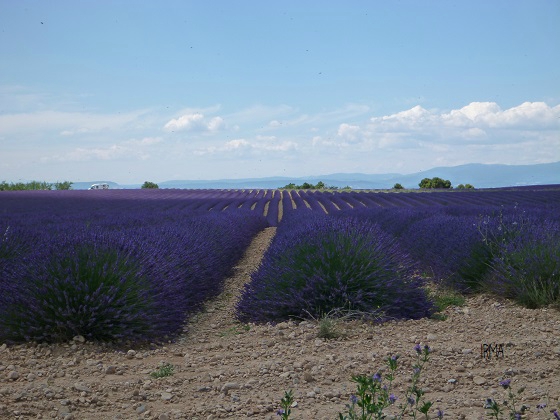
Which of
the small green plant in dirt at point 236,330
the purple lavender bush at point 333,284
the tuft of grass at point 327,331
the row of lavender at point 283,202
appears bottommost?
the small green plant in dirt at point 236,330

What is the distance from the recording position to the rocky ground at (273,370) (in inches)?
121

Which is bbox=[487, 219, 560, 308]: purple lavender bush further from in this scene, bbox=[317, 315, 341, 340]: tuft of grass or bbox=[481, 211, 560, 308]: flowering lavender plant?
bbox=[317, 315, 341, 340]: tuft of grass

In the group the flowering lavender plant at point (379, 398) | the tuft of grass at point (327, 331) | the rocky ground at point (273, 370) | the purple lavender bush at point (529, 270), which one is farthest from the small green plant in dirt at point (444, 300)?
the flowering lavender plant at point (379, 398)

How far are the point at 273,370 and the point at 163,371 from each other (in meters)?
0.64

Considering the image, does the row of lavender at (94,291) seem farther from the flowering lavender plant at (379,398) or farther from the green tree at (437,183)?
the green tree at (437,183)

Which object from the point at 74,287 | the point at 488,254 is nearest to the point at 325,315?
the point at 74,287

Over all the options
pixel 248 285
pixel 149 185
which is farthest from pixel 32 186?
pixel 248 285

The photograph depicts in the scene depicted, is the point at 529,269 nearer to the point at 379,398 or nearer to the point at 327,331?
the point at 327,331

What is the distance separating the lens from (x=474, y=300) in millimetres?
6160

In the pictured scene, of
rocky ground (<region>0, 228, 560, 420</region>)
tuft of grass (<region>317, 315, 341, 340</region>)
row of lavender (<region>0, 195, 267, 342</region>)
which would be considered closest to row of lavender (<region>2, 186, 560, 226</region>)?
row of lavender (<region>0, 195, 267, 342</region>)

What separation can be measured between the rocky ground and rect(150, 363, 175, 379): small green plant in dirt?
3 cm

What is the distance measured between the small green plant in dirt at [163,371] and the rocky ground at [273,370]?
0.11 ft

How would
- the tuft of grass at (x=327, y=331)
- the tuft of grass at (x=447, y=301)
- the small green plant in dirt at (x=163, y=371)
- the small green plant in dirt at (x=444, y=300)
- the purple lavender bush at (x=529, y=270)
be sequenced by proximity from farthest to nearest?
1. the tuft of grass at (x=447, y=301)
2. the purple lavender bush at (x=529, y=270)
3. the small green plant in dirt at (x=444, y=300)
4. the tuft of grass at (x=327, y=331)
5. the small green plant in dirt at (x=163, y=371)

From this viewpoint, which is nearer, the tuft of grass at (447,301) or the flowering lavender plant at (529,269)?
the flowering lavender plant at (529,269)
